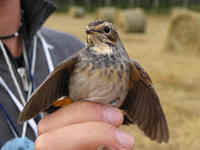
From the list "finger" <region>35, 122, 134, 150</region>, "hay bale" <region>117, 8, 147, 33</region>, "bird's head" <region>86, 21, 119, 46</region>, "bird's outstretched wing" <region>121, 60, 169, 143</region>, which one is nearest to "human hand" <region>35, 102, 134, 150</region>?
"finger" <region>35, 122, 134, 150</region>

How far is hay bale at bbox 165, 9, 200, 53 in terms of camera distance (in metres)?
10.7

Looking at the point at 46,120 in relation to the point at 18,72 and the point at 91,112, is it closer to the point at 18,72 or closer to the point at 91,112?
the point at 91,112

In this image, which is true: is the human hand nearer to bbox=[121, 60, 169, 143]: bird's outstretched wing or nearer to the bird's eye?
bbox=[121, 60, 169, 143]: bird's outstretched wing

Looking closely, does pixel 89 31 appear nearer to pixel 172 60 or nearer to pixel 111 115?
pixel 111 115

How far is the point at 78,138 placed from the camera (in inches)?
54.3

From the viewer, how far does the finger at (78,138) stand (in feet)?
4.52

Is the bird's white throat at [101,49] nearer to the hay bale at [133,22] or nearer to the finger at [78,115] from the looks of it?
the finger at [78,115]

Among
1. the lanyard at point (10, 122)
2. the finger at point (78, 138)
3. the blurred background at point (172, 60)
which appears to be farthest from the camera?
the blurred background at point (172, 60)

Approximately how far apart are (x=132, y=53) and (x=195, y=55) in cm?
233

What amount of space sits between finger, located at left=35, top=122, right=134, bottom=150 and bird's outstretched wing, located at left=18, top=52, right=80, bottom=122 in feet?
0.45

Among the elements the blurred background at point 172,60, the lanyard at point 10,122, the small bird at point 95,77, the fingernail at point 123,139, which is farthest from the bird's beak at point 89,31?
the blurred background at point 172,60

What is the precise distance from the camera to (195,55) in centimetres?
1021

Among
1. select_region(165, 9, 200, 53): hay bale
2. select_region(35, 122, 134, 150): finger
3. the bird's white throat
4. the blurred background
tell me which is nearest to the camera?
select_region(35, 122, 134, 150): finger

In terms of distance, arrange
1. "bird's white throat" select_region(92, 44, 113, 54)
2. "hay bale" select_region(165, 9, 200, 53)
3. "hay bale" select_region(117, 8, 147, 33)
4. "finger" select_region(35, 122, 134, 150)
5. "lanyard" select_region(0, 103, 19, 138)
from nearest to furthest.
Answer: "finger" select_region(35, 122, 134, 150)
"bird's white throat" select_region(92, 44, 113, 54)
"lanyard" select_region(0, 103, 19, 138)
"hay bale" select_region(165, 9, 200, 53)
"hay bale" select_region(117, 8, 147, 33)
